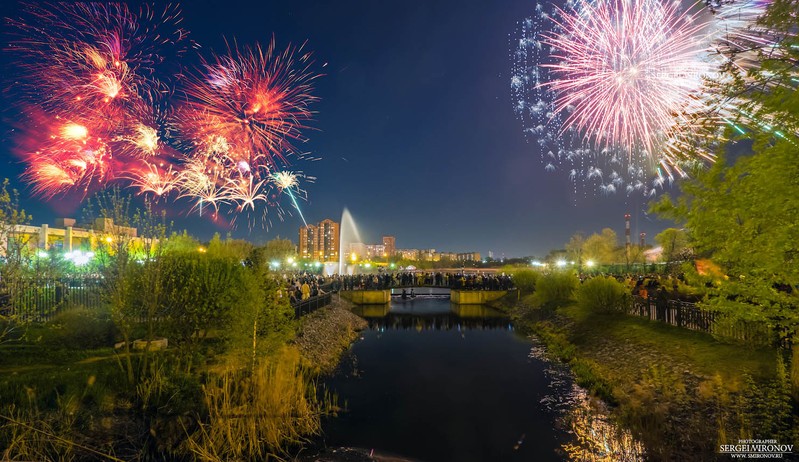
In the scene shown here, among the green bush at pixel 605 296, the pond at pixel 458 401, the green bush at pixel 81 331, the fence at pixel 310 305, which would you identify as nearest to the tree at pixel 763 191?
the pond at pixel 458 401

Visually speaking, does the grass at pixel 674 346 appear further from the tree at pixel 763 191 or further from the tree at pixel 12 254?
the tree at pixel 12 254

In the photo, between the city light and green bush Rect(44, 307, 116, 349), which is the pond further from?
the city light

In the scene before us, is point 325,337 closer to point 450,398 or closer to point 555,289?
point 450,398

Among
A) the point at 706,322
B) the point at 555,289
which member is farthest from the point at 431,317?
the point at 706,322

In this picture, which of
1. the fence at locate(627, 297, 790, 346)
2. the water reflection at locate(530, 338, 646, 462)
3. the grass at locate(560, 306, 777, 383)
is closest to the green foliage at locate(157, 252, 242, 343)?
the water reflection at locate(530, 338, 646, 462)

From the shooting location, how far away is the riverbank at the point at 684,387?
998 cm

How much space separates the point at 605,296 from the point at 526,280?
18484 mm

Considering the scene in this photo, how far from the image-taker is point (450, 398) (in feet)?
52.3

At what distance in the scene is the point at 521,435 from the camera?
40.7ft

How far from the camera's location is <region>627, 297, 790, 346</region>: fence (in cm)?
1330

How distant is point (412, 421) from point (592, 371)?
8.63m

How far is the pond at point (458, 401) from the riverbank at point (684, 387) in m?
1.12

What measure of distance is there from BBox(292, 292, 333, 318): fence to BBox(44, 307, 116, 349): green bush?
29.1 feet

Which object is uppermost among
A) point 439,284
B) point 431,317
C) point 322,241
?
point 322,241
